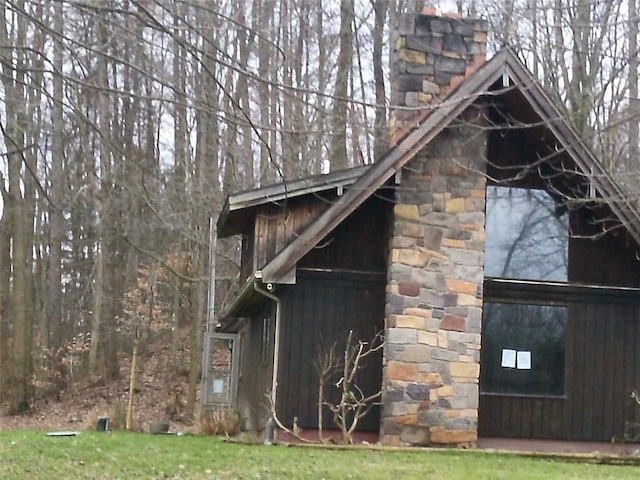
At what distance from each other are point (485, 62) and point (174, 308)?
16.5m

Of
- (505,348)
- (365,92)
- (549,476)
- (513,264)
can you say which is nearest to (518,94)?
(513,264)

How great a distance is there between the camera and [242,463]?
11547 mm

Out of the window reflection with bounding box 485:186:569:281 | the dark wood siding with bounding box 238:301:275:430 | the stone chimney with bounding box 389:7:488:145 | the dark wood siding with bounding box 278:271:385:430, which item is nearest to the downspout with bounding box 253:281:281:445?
the dark wood siding with bounding box 278:271:385:430

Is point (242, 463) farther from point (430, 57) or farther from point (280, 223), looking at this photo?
point (430, 57)

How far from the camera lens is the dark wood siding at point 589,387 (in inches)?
607

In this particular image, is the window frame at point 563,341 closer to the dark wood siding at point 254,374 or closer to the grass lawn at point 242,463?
the grass lawn at point 242,463

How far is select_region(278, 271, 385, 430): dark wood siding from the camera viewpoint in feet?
49.4

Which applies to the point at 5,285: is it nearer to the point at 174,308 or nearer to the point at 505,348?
the point at 174,308

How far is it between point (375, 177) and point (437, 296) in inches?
79.1

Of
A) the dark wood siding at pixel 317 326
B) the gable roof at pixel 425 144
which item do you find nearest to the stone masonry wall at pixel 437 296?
the dark wood siding at pixel 317 326

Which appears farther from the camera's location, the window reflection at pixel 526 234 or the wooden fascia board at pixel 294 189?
the window reflection at pixel 526 234

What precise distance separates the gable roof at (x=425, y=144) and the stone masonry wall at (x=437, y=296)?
24.3 inches

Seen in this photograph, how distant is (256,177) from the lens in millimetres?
27203

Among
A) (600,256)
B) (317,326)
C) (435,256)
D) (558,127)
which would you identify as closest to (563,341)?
(600,256)
